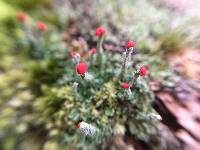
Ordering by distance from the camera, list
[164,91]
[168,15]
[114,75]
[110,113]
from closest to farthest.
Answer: [110,113]
[114,75]
[164,91]
[168,15]

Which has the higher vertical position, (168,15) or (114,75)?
(168,15)

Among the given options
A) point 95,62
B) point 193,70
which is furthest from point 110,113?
point 193,70

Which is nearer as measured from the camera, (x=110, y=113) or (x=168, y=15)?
Answer: (x=110, y=113)

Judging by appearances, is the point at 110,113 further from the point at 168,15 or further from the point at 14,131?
the point at 168,15

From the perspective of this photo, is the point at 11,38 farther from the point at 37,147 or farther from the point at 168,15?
the point at 168,15

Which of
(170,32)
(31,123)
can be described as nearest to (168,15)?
(170,32)

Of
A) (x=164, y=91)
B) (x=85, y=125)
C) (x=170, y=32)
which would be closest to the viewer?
(x=85, y=125)

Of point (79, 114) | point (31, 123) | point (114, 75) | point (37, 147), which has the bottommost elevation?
point (37, 147)
